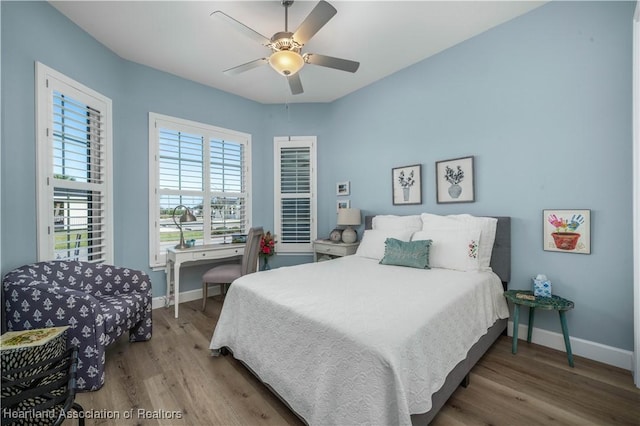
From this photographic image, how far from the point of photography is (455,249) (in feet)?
8.00

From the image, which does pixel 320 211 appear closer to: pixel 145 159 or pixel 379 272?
pixel 379 272

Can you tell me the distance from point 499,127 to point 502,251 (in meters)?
1.22

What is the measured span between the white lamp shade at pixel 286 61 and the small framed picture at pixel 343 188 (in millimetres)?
2161

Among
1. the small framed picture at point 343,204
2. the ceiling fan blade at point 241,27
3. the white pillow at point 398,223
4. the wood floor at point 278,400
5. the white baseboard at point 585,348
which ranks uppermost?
the ceiling fan blade at point 241,27

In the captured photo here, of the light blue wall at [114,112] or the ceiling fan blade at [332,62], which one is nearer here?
the light blue wall at [114,112]

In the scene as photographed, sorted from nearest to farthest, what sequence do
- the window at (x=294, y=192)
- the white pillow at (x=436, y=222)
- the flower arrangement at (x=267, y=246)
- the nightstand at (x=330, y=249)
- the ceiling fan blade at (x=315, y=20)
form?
the ceiling fan blade at (x=315, y=20)
the white pillow at (x=436, y=222)
the nightstand at (x=330, y=249)
the flower arrangement at (x=267, y=246)
the window at (x=294, y=192)

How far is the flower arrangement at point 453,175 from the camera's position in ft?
9.44

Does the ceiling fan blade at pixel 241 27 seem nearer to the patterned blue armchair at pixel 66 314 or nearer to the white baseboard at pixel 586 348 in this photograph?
the patterned blue armchair at pixel 66 314

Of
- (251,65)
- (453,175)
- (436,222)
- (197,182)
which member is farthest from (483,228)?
(197,182)

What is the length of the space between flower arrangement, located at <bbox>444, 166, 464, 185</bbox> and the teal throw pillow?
854 millimetres

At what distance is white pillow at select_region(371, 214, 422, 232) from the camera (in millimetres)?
3020

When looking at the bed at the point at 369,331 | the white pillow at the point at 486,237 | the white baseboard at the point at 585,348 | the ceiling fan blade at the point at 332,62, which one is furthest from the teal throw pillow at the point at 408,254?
the ceiling fan blade at the point at 332,62

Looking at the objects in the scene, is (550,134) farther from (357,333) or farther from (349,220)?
(357,333)

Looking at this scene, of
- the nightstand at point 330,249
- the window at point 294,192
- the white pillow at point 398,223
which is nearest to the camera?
the white pillow at point 398,223
